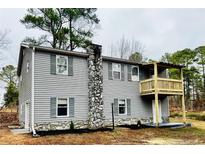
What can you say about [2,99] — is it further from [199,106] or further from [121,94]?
[199,106]

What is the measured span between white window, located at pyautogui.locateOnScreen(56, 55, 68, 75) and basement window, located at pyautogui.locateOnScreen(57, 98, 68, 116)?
1.78m

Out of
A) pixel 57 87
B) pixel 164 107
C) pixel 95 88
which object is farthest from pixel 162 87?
pixel 57 87

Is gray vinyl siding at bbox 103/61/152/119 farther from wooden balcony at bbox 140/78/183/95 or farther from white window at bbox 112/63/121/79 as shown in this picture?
wooden balcony at bbox 140/78/183/95

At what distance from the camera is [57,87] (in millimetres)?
16297

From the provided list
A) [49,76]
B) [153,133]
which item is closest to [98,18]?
[49,76]

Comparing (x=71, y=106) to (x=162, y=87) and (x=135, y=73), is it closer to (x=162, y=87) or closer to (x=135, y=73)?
(x=135, y=73)

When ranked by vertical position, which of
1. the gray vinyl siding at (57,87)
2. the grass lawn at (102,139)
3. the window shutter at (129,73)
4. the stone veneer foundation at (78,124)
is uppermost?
the window shutter at (129,73)

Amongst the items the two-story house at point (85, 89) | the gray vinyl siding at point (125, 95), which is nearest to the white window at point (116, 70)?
the two-story house at point (85, 89)

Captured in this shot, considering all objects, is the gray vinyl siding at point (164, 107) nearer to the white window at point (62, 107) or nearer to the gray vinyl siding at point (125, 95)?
the gray vinyl siding at point (125, 95)

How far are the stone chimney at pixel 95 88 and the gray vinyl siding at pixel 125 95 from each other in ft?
2.35

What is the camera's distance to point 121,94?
19.4m

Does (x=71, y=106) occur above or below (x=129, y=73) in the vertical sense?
below

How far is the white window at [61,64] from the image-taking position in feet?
54.3
